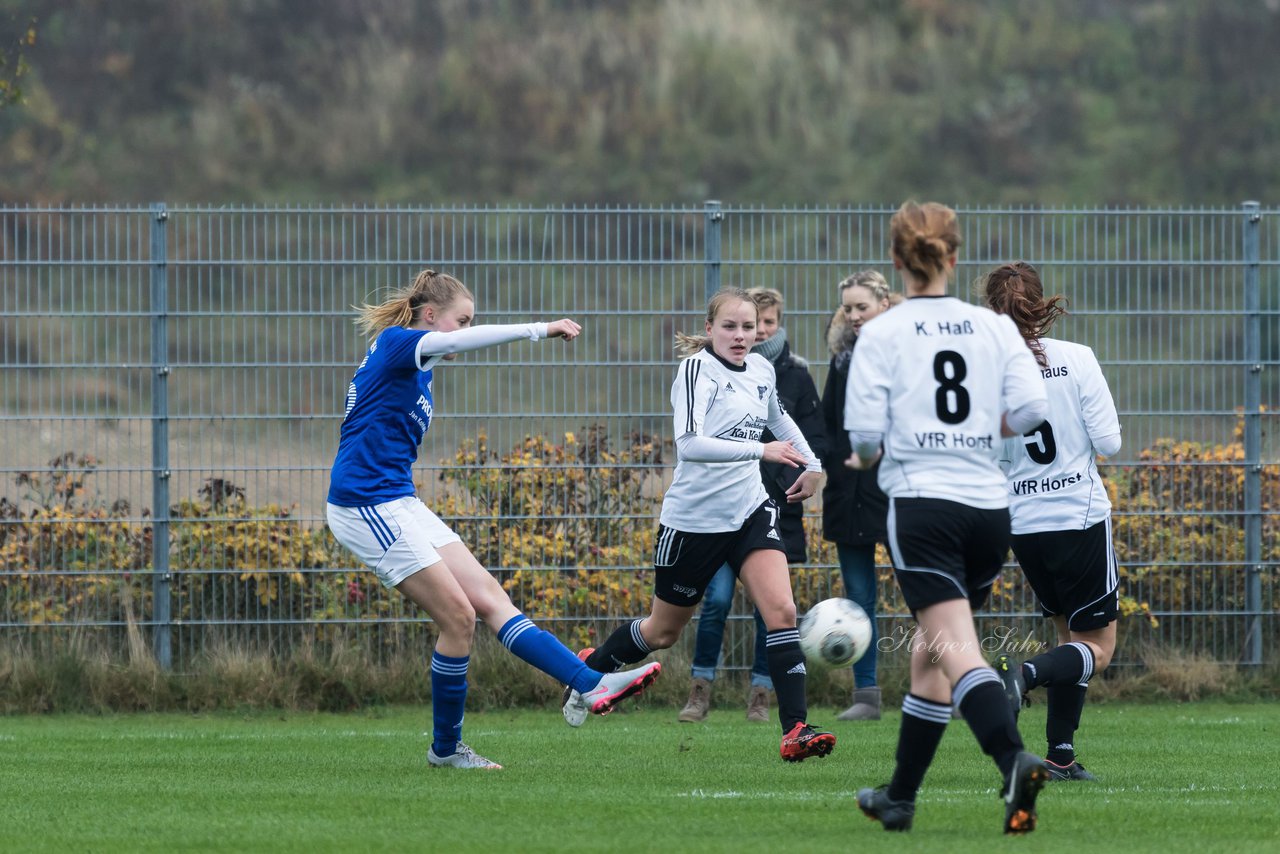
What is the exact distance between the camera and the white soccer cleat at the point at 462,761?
7.94 metres

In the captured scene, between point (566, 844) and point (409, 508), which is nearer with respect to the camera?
point (566, 844)

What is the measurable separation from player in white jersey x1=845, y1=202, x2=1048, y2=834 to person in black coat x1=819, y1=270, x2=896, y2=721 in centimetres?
406

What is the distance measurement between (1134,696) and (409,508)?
17.2 feet

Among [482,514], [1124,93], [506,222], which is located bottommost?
[482,514]

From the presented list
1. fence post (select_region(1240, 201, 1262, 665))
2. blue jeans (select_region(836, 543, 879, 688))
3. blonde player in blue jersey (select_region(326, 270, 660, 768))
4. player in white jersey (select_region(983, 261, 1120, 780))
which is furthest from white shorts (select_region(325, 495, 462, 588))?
fence post (select_region(1240, 201, 1262, 665))

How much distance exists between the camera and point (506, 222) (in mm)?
11453

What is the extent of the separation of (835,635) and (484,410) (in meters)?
4.65

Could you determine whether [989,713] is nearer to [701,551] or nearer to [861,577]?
[701,551]

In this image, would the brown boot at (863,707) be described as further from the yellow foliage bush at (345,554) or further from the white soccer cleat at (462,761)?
the white soccer cleat at (462,761)

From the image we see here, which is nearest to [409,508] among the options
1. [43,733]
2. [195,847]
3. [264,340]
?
[195,847]

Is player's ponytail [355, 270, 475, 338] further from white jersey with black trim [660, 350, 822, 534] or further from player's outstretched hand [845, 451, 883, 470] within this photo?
player's outstretched hand [845, 451, 883, 470]

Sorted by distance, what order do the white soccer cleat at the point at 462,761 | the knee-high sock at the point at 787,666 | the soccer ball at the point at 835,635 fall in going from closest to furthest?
the soccer ball at the point at 835,635, the white soccer cleat at the point at 462,761, the knee-high sock at the point at 787,666

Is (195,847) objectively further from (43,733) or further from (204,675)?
(204,675)

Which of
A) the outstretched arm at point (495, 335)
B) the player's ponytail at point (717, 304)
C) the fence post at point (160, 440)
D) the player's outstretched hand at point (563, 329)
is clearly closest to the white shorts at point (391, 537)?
the outstretched arm at point (495, 335)
